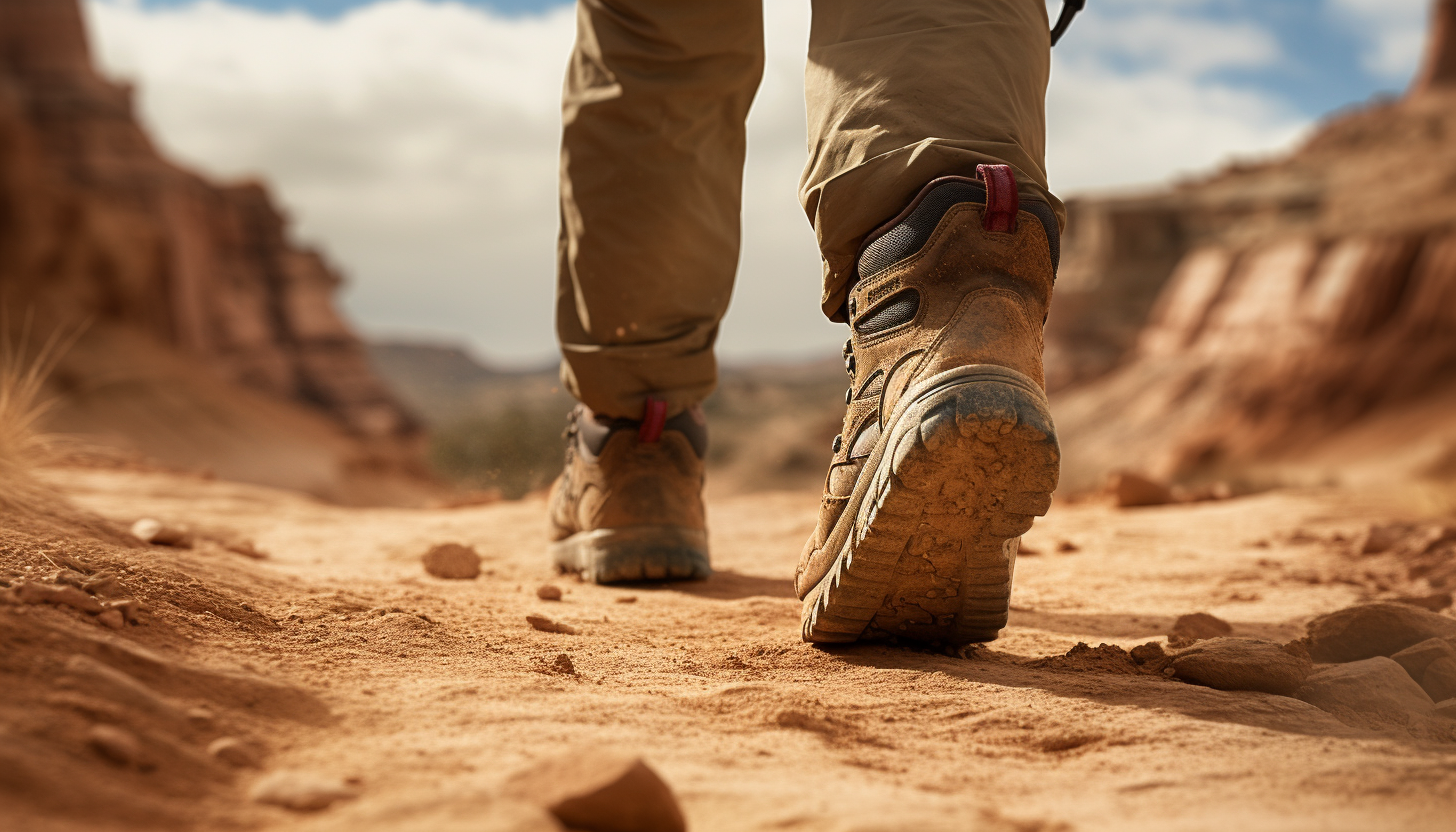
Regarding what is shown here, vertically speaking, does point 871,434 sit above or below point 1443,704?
above

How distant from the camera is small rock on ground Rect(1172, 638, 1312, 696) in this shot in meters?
1.50

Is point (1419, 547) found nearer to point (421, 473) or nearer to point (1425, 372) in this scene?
point (1425, 372)

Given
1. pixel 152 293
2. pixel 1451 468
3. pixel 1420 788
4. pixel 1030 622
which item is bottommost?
pixel 1420 788

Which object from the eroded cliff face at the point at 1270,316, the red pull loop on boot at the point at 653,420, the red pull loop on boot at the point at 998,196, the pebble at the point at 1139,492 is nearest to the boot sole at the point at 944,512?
the red pull loop on boot at the point at 998,196

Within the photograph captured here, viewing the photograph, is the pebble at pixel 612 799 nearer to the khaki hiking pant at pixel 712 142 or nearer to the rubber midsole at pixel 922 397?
the rubber midsole at pixel 922 397

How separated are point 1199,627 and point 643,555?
47.6 inches

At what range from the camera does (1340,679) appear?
58.8 inches

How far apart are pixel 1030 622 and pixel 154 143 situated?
26431 millimetres

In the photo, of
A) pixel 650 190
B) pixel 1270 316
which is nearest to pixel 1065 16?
pixel 650 190

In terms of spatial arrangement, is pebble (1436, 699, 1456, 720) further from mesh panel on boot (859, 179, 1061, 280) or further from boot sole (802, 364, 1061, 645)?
mesh panel on boot (859, 179, 1061, 280)

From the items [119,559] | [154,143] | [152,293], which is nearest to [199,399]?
[152,293]

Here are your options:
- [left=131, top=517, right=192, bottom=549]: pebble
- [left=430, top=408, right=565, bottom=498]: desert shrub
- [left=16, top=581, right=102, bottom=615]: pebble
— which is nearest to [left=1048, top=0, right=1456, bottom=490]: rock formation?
[left=430, top=408, right=565, bottom=498]: desert shrub

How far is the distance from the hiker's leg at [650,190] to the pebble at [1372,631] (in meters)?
1.40

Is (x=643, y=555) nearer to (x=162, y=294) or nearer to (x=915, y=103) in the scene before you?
(x=915, y=103)
